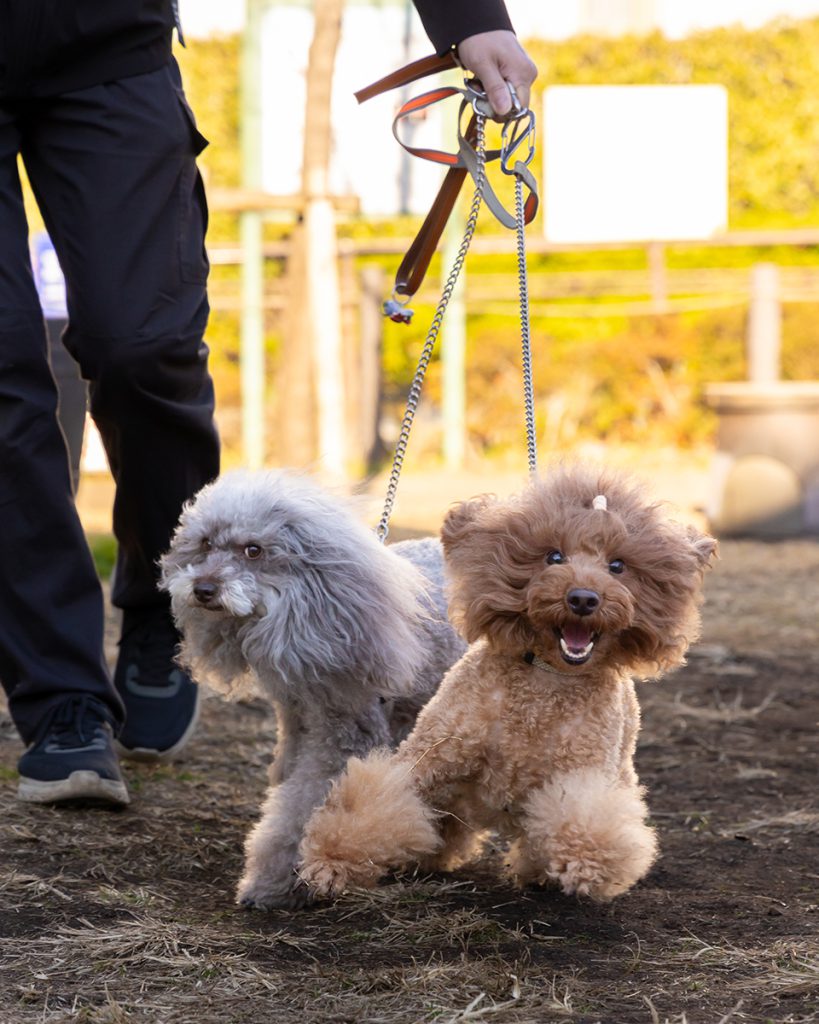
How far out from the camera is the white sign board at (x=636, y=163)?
11.0 meters

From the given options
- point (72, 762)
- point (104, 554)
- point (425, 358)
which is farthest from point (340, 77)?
point (72, 762)

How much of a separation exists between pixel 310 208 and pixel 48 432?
18.4ft

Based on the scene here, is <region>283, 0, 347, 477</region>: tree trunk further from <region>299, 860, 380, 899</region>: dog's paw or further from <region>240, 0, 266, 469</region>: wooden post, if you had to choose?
<region>299, 860, 380, 899</region>: dog's paw

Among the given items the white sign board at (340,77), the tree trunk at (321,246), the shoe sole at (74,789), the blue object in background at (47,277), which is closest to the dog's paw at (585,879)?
the shoe sole at (74,789)

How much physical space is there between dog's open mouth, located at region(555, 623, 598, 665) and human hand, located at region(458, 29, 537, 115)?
0.91 m

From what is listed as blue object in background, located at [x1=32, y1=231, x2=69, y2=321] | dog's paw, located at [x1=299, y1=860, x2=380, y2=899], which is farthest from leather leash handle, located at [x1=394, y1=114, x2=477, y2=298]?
blue object in background, located at [x1=32, y1=231, x2=69, y2=321]

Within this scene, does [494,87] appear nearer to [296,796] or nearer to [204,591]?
[204,591]

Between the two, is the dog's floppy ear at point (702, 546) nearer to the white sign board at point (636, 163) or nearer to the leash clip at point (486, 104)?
the leash clip at point (486, 104)

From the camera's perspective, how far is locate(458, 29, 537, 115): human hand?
2.48 metres

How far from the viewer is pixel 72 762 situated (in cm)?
262

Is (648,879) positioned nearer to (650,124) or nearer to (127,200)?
(127,200)

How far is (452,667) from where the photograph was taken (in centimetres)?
250

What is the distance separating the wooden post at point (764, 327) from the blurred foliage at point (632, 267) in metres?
1.64

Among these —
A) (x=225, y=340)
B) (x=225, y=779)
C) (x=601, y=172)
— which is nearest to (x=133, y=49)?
(x=225, y=779)
